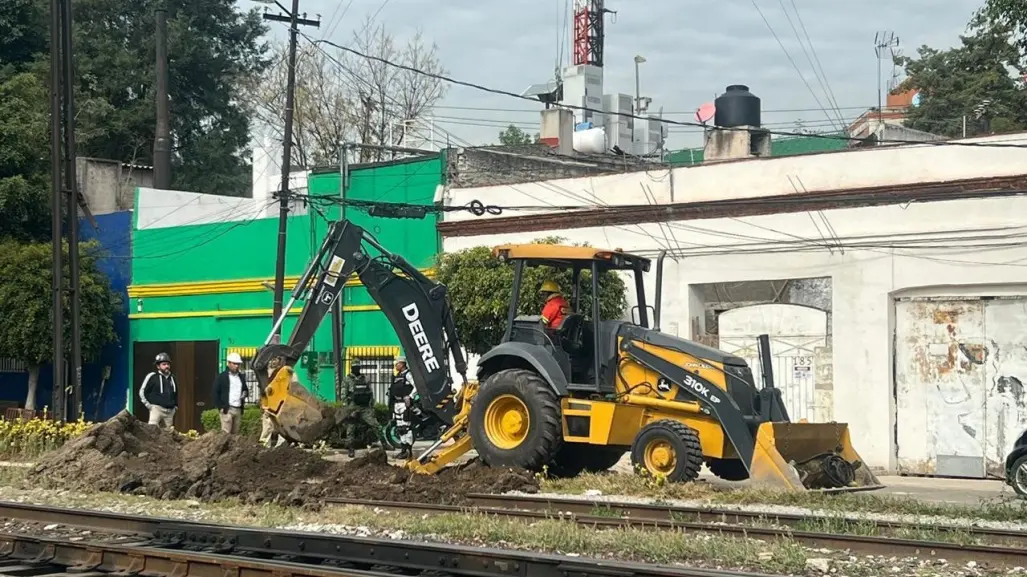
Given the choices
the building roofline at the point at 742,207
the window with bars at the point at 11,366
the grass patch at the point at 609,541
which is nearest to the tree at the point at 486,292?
the building roofline at the point at 742,207

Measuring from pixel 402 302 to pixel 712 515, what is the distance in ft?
25.6

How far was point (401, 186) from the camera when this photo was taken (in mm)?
27172

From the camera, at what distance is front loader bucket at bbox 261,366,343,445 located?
1753cm

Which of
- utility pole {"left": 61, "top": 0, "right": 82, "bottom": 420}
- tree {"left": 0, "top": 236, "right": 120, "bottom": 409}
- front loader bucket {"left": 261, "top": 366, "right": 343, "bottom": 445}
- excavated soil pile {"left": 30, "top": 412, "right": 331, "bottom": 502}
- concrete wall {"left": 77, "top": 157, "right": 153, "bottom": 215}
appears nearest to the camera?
excavated soil pile {"left": 30, "top": 412, "right": 331, "bottom": 502}

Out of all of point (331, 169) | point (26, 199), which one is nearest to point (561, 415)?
point (331, 169)

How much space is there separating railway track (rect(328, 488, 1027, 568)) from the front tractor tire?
167 cm

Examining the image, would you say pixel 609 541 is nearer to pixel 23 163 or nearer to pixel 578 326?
pixel 578 326

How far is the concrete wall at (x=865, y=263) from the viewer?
1930 centimetres

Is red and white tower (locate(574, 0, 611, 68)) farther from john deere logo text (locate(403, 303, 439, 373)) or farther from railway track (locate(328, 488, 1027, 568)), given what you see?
railway track (locate(328, 488, 1027, 568))

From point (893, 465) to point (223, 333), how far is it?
15.6m

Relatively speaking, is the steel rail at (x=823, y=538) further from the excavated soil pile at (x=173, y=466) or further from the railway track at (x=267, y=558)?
the excavated soil pile at (x=173, y=466)

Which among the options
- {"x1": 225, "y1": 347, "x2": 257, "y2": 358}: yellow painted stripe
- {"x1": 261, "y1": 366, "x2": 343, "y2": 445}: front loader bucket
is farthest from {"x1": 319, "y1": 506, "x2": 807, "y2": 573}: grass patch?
{"x1": 225, "y1": 347, "x2": 257, "y2": 358}: yellow painted stripe

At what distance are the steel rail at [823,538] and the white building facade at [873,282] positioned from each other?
30.8 feet

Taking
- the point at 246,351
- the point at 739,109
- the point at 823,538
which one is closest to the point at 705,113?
the point at 739,109
